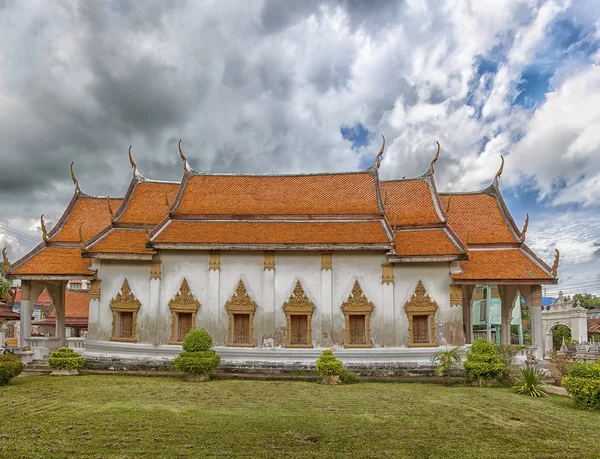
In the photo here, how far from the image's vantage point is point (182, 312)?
17953mm

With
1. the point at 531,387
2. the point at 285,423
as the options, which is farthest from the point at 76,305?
the point at 531,387

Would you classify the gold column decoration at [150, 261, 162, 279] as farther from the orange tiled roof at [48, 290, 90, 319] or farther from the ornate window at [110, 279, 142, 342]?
the orange tiled roof at [48, 290, 90, 319]

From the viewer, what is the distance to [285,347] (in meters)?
17.4

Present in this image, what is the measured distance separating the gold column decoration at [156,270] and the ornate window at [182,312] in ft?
3.12

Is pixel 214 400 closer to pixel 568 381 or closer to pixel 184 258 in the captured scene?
pixel 184 258

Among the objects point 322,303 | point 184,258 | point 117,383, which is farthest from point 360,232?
point 117,383

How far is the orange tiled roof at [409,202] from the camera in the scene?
64.5 feet

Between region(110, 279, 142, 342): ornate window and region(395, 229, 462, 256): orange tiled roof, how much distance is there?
1010 cm

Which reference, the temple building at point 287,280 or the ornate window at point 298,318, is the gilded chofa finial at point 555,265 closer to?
the temple building at point 287,280

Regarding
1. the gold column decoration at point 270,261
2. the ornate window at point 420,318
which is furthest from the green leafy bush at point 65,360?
the ornate window at point 420,318

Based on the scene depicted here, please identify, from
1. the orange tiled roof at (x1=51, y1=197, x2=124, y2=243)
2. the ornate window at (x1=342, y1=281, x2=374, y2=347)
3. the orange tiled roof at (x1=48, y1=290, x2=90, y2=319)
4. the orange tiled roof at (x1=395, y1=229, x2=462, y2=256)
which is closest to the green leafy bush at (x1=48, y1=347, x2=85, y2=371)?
the orange tiled roof at (x1=51, y1=197, x2=124, y2=243)

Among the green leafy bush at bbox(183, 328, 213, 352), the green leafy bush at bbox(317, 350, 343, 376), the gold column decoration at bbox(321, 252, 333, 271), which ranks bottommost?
the green leafy bush at bbox(317, 350, 343, 376)

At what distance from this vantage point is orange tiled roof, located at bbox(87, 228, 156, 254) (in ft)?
59.2

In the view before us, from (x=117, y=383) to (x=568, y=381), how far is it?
12699mm
